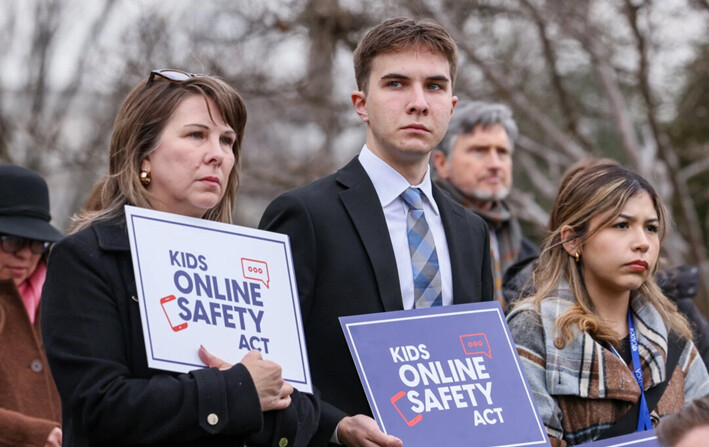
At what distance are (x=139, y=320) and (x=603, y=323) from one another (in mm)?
2082

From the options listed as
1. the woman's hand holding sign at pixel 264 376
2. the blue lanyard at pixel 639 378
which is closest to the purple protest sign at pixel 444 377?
the woman's hand holding sign at pixel 264 376

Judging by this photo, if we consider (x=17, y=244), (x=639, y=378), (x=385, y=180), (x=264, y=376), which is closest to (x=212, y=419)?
(x=264, y=376)

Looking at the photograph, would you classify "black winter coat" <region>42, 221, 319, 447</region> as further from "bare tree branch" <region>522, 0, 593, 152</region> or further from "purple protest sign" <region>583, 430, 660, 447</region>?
"bare tree branch" <region>522, 0, 593, 152</region>

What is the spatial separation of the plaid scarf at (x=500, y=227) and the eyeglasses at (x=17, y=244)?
2.32 m

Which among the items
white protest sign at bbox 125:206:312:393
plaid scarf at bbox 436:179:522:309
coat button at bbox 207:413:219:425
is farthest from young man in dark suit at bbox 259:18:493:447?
plaid scarf at bbox 436:179:522:309

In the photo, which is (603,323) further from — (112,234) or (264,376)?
(112,234)

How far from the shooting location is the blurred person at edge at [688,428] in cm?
253

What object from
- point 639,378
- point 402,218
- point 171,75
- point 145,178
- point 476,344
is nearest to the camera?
point 145,178

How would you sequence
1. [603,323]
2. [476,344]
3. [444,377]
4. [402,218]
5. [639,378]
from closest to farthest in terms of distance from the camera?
[444,377] → [476,344] → [402,218] → [639,378] → [603,323]

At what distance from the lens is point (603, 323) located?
4.57 meters

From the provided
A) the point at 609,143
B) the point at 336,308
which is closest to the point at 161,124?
the point at 336,308

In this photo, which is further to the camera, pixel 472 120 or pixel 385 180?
pixel 472 120

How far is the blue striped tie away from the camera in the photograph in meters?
4.06

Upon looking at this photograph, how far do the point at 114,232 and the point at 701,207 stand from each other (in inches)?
739
